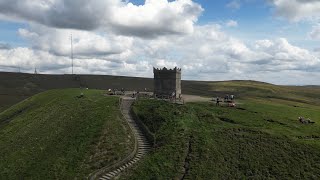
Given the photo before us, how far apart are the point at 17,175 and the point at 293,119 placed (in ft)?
148

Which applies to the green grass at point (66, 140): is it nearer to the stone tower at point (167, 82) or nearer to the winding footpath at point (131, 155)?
the winding footpath at point (131, 155)

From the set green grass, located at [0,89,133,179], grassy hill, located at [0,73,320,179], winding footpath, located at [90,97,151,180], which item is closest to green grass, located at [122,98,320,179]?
grassy hill, located at [0,73,320,179]

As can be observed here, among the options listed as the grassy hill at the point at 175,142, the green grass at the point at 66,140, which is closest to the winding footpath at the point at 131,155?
the green grass at the point at 66,140

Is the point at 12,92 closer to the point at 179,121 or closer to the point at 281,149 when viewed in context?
the point at 179,121

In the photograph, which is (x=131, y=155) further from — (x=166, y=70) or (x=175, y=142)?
(x=166, y=70)

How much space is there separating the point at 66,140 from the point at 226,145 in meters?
24.3

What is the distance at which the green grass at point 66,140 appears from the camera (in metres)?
46.6

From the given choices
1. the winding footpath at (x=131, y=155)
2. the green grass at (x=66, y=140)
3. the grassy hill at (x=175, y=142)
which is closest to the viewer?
the winding footpath at (x=131, y=155)

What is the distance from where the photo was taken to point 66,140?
54156 millimetres

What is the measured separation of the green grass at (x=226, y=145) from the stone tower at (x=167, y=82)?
1263cm

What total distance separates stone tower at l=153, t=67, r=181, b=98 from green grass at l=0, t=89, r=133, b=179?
11.1 metres

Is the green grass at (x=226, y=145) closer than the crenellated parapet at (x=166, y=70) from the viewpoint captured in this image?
Yes

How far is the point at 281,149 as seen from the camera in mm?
47188

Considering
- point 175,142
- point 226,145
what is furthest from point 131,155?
point 226,145
